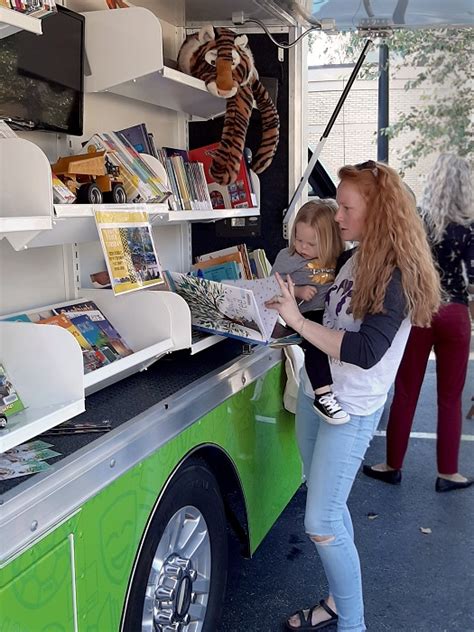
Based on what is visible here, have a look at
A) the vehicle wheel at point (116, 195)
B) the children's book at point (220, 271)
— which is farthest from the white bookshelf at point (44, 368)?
the children's book at point (220, 271)

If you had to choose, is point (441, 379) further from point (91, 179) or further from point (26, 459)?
point (26, 459)

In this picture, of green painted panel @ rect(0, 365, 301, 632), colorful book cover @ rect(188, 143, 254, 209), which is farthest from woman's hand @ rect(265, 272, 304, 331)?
colorful book cover @ rect(188, 143, 254, 209)

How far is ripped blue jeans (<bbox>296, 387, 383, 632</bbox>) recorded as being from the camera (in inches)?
81.2

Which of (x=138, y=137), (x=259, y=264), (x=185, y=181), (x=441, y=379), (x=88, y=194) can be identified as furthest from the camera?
(x=441, y=379)

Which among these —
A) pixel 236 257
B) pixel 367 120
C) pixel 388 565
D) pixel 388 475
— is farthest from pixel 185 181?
pixel 367 120

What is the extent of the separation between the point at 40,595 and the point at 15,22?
105 cm

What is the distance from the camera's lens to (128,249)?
177 centimetres

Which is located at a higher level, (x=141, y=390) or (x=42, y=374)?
(x=42, y=374)

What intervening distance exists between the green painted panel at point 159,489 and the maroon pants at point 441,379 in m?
0.85

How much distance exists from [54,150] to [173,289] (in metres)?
0.56

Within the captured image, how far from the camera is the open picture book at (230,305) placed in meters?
2.00

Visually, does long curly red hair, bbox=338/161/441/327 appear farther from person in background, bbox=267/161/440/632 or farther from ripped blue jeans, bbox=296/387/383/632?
ripped blue jeans, bbox=296/387/383/632

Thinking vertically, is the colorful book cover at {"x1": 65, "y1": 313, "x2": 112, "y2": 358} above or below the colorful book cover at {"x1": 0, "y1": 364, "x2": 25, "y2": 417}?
above

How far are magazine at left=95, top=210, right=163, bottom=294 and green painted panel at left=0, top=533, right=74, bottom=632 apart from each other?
0.66 m
